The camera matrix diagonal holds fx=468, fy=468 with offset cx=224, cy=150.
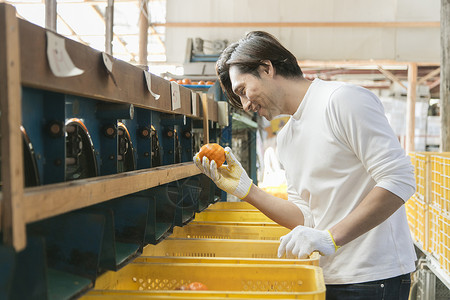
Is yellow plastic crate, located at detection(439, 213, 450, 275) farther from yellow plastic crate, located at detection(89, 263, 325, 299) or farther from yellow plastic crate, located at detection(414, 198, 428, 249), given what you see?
yellow plastic crate, located at detection(89, 263, 325, 299)

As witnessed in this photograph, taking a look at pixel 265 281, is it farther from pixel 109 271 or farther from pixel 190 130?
pixel 190 130

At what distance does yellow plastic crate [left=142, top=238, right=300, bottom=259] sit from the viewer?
7.31 feet

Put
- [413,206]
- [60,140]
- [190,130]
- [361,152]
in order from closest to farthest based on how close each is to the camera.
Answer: [60,140] < [361,152] < [190,130] < [413,206]

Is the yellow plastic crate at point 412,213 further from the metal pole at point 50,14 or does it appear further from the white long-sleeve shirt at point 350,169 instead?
the metal pole at point 50,14

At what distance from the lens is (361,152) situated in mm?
1689

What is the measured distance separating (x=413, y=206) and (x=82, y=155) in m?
4.40

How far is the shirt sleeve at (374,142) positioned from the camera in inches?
65.1

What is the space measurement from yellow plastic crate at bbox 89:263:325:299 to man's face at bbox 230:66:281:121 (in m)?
0.67

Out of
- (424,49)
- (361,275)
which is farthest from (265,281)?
(424,49)

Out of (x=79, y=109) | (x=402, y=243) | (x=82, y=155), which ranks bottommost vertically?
(x=402, y=243)

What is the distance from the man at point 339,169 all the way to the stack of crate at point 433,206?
7.21ft

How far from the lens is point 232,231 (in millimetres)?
2680

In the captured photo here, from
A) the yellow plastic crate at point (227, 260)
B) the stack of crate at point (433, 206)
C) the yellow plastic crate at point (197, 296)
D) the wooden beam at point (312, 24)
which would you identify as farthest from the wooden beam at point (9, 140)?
the wooden beam at point (312, 24)

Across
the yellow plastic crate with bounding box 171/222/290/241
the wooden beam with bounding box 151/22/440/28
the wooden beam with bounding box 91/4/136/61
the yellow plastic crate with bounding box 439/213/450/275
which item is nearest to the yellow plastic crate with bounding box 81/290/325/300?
the yellow plastic crate with bounding box 171/222/290/241
